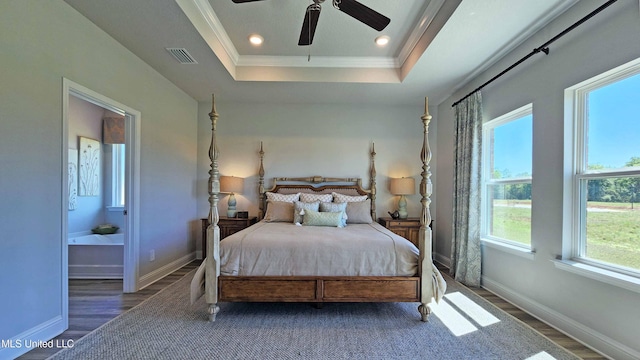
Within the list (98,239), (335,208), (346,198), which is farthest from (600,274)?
(98,239)

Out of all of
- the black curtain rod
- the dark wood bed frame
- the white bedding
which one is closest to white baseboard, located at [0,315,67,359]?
the dark wood bed frame

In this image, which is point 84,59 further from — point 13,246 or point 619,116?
point 619,116

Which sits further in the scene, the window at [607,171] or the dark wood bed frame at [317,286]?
the dark wood bed frame at [317,286]

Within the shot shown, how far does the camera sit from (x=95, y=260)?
11.4ft

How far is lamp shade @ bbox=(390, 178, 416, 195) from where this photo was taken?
4.27 metres

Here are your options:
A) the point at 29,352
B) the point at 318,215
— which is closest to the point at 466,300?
the point at 318,215

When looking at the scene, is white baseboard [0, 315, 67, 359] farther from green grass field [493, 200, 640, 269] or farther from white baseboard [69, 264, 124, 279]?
green grass field [493, 200, 640, 269]

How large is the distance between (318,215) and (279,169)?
58.2 inches

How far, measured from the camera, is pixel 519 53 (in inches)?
107

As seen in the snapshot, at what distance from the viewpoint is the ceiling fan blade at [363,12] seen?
1952 mm

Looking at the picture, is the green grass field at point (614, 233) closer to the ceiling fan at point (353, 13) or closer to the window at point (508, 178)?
the window at point (508, 178)

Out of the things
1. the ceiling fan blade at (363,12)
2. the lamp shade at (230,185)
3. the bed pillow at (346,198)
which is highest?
the ceiling fan blade at (363,12)

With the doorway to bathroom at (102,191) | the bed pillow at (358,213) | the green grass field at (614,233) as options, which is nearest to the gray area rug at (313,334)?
the green grass field at (614,233)

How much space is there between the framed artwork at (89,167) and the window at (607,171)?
652 cm
